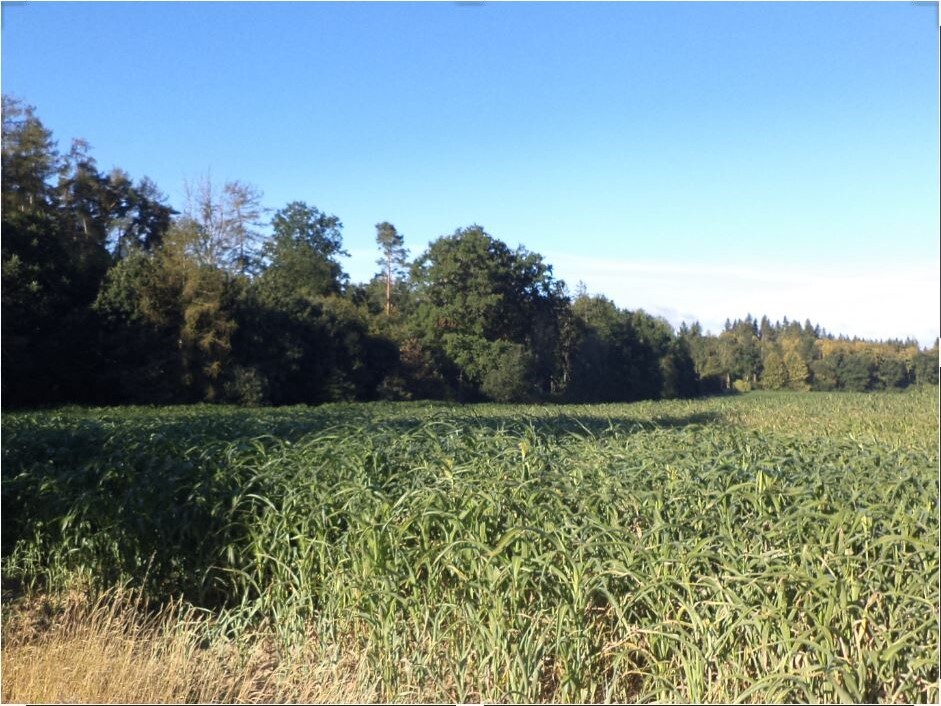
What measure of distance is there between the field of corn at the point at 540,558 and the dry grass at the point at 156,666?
43 mm

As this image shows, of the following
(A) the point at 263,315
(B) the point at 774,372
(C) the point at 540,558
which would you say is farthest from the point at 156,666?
(A) the point at 263,315

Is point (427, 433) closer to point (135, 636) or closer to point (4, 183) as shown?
point (135, 636)

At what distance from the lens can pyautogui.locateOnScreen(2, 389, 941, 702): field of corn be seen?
2.84 metres

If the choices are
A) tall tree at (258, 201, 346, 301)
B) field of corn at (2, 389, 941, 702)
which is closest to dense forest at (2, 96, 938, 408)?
tall tree at (258, 201, 346, 301)

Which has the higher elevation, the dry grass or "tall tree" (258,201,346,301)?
"tall tree" (258,201,346,301)

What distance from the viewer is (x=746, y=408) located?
8.62m

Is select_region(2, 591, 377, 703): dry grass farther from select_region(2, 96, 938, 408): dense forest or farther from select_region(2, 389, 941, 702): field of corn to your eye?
select_region(2, 96, 938, 408): dense forest

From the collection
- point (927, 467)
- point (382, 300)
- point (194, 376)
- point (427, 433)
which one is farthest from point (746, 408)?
point (382, 300)

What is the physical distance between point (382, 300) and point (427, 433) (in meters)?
30.3

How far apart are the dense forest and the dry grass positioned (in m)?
8.91

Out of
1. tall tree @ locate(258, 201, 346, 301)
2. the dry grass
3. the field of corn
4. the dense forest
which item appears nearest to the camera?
the field of corn

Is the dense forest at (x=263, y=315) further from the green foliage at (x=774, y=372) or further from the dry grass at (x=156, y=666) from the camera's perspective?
the dry grass at (x=156, y=666)

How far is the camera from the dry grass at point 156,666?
306 cm

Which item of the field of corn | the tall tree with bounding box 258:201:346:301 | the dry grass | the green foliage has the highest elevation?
the tall tree with bounding box 258:201:346:301
